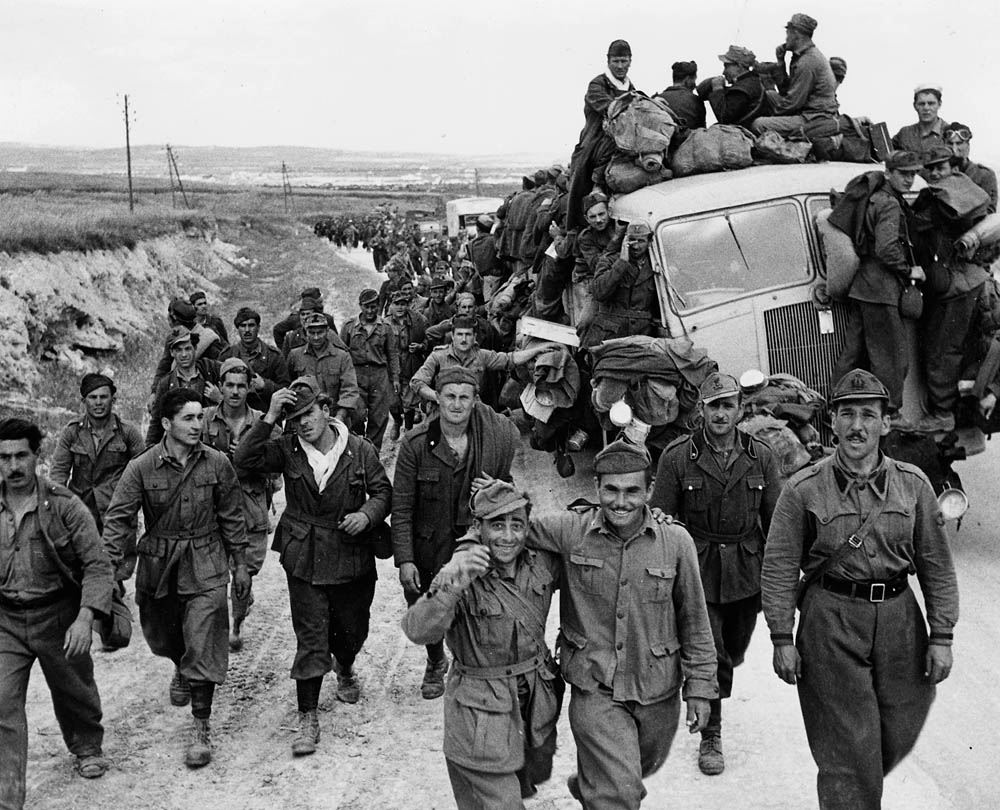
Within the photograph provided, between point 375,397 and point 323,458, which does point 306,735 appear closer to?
point 323,458

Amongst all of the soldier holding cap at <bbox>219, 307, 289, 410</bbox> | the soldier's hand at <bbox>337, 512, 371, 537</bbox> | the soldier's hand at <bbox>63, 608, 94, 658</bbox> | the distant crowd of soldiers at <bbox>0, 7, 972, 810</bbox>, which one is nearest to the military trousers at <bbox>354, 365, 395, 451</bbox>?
the soldier holding cap at <bbox>219, 307, 289, 410</bbox>

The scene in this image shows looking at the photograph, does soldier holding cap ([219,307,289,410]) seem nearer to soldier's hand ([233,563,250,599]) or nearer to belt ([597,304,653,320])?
belt ([597,304,653,320])

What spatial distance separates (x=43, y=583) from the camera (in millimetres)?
5727

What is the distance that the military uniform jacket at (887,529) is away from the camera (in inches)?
187

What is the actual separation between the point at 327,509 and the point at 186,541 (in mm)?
762

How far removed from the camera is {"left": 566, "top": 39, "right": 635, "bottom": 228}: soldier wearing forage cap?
1098 cm

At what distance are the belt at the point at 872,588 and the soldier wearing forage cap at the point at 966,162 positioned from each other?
5.71m

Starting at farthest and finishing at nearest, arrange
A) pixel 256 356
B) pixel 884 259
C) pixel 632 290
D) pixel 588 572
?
pixel 256 356 < pixel 632 290 < pixel 884 259 < pixel 588 572

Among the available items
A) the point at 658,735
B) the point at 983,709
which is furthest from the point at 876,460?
the point at 983,709

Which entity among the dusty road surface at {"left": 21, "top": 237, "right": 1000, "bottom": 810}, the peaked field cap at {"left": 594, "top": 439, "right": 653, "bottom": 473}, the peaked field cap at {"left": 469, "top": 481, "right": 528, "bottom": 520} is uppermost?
the peaked field cap at {"left": 594, "top": 439, "right": 653, "bottom": 473}

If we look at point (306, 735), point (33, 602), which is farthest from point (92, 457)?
point (306, 735)

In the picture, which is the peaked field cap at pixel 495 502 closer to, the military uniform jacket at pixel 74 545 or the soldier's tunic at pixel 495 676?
the soldier's tunic at pixel 495 676

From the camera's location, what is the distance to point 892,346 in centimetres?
866

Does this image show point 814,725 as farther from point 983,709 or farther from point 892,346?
point 892,346
